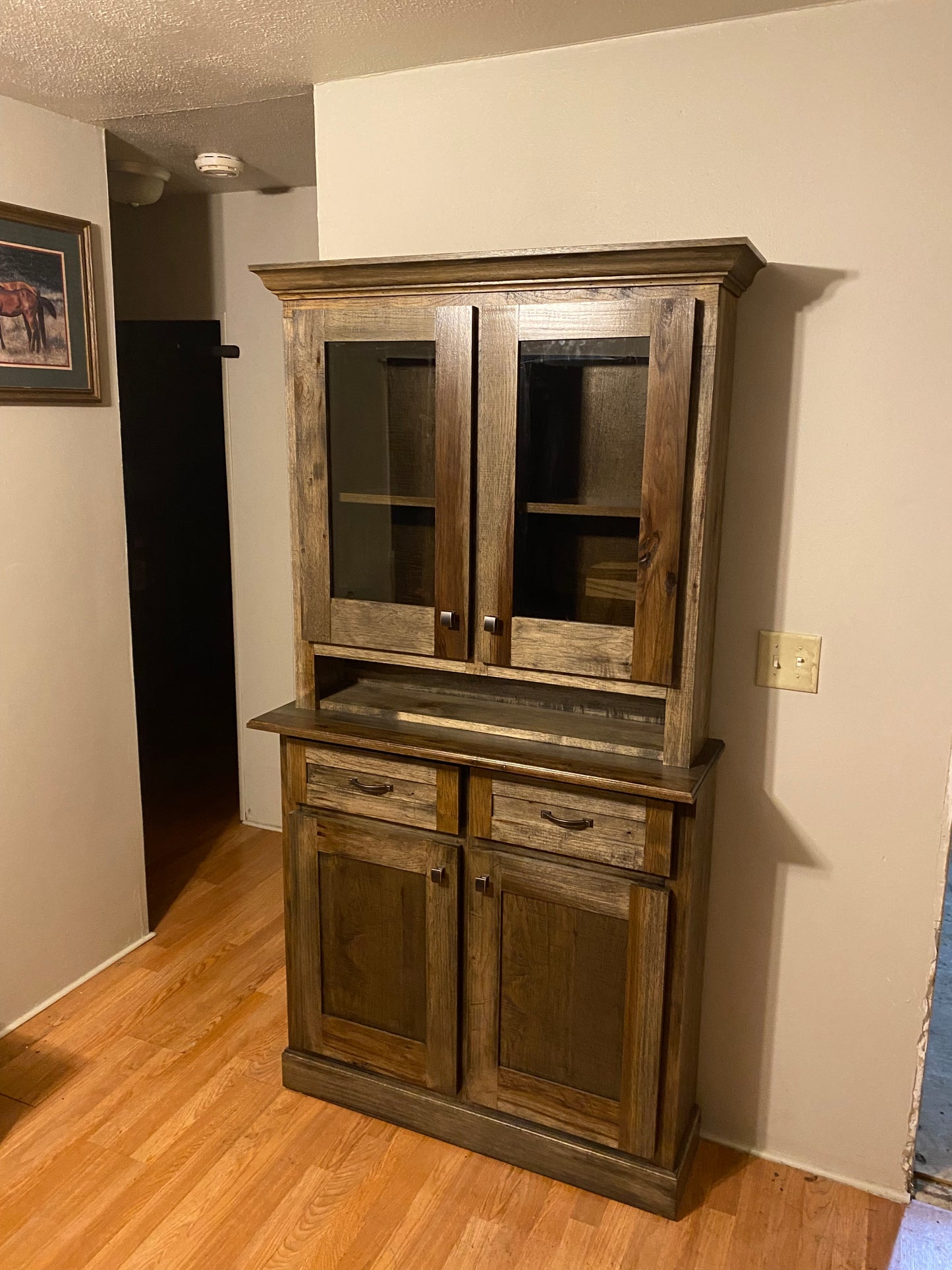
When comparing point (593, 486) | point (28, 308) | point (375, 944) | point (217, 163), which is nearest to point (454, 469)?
point (593, 486)

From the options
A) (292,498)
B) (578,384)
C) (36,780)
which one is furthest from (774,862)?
(36,780)

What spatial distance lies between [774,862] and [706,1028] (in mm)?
434

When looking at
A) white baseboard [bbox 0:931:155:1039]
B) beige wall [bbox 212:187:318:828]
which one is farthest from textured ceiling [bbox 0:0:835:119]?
white baseboard [bbox 0:931:155:1039]

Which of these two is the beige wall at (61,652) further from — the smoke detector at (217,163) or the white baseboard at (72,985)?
the smoke detector at (217,163)

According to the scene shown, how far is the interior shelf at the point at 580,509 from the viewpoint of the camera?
6.06 feet

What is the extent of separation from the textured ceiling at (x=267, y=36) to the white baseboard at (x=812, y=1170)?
2.32 m

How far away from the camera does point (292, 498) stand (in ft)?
7.00

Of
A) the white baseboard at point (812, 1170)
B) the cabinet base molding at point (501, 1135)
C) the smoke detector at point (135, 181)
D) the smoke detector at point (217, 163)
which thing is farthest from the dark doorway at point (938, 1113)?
the smoke detector at point (135, 181)

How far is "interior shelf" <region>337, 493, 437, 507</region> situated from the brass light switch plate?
2.42 feet

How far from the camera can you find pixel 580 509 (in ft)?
6.20

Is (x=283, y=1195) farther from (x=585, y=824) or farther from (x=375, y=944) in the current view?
(x=585, y=824)

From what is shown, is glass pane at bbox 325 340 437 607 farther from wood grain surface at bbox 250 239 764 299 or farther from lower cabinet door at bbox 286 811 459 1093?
lower cabinet door at bbox 286 811 459 1093

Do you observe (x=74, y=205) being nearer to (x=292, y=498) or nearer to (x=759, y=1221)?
(x=292, y=498)

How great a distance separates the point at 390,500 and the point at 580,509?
1.38ft
